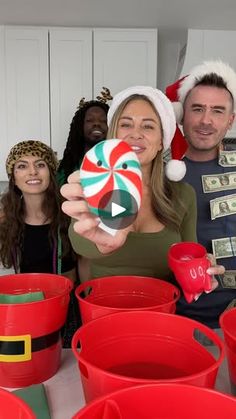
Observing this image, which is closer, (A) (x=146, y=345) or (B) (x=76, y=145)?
(A) (x=146, y=345)

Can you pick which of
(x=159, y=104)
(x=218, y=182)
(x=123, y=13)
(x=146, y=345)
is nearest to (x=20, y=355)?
(x=146, y=345)

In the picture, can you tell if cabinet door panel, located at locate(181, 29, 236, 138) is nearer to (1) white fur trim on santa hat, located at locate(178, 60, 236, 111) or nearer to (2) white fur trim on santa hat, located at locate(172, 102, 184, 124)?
(1) white fur trim on santa hat, located at locate(178, 60, 236, 111)

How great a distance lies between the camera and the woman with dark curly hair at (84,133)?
2.01 metres

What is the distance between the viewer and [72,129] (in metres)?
2.18

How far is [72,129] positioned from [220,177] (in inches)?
42.7

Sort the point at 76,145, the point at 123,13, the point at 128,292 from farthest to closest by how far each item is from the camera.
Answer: the point at 123,13
the point at 76,145
the point at 128,292

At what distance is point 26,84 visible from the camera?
2.73 m

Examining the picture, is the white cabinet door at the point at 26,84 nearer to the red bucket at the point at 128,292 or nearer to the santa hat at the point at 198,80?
the santa hat at the point at 198,80

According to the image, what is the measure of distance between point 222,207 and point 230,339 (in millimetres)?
835

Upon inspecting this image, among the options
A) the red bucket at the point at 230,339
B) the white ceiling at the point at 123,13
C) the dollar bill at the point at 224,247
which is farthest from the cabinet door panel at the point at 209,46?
the red bucket at the point at 230,339

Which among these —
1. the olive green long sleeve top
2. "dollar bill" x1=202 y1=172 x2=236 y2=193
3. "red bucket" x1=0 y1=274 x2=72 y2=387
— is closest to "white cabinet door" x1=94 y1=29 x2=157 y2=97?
"dollar bill" x1=202 y1=172 x2=236 y2=193

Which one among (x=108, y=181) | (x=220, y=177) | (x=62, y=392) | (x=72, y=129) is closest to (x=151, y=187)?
(x=220, y=177)

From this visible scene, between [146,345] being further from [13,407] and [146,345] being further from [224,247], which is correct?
[224,247]

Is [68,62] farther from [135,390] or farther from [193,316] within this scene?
[135,390]
